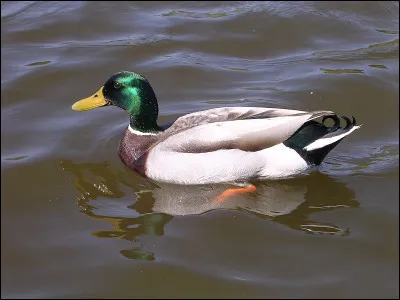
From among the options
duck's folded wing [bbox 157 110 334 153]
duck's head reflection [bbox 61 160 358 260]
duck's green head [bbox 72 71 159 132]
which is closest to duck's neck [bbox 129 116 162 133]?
duck's green head [bbox 72 71 159 132]

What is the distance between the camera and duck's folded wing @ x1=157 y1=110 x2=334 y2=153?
6383mm

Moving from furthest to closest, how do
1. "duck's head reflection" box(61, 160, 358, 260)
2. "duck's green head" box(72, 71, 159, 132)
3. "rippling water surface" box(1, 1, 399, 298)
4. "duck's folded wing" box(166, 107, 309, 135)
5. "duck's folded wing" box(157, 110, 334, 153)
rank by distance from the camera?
1. "duck's green head" box(72, 71, 159, 132)
2. "duck's folded wing" box(166, 107, 309, 135)
3. "duck's folded wing" box(157, 110, 334, 153)
4. "duck's head reflection" box(61, 160, 358, 260)
5. "rippling water surface" box(1, 1, 399, 298)

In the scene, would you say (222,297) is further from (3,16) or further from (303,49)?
(3,16)

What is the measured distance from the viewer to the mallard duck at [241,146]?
6.40 metres

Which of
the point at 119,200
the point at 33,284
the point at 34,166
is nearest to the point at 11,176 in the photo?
the point at 34,166

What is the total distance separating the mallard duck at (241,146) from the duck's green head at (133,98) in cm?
29

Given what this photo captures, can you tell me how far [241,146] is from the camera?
641 centimetres

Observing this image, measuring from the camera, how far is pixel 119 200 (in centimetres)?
654

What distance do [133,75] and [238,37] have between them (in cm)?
318

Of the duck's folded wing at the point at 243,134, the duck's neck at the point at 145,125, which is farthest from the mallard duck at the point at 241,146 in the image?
the duck's neck at the point at 145,125

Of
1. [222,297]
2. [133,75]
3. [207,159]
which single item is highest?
[133,75]

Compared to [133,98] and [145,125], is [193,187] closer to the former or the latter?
[145,125]

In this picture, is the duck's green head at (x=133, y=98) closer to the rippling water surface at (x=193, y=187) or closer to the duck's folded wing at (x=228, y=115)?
the duck's folded wing at (x=228, y=115)

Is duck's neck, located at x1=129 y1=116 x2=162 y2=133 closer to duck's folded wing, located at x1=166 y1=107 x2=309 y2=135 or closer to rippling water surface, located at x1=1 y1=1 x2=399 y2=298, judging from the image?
duck's folded wing, located at x1=166 y1=107 x2=309 y2=135
